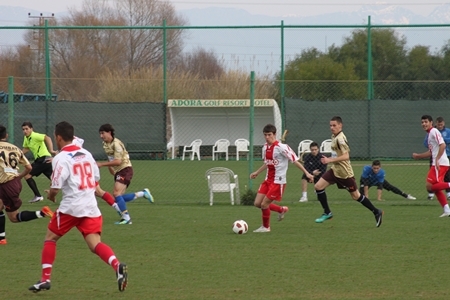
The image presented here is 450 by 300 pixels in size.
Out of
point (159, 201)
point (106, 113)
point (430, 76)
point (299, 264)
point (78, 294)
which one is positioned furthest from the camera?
point (430, 76)

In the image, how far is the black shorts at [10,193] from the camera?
10.1 m

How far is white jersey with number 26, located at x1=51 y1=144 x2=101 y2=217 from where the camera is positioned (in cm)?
696

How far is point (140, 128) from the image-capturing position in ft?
79.2

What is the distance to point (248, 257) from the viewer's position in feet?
29.5

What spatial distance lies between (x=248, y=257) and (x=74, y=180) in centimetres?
273

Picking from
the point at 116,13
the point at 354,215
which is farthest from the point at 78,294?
the point at 116,13

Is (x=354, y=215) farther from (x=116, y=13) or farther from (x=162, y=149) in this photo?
(x=116, y=13)

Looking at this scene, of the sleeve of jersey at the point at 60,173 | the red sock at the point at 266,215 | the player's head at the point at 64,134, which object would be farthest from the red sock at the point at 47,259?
the red sock at the point at 266,215

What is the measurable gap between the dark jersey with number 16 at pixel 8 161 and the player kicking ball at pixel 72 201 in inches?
123

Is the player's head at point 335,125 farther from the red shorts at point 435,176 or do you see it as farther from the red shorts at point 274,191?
the red shorts at point 435,176

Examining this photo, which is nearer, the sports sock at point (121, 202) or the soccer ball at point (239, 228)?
the soccer ball at point (239, 228)

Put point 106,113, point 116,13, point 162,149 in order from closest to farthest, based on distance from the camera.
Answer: point 162,149 < point 106,113 < point 116,13

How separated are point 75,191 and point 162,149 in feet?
53.9

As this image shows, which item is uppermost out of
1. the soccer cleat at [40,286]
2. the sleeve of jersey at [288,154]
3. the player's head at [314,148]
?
the sleeve of jersey at [288,154]
